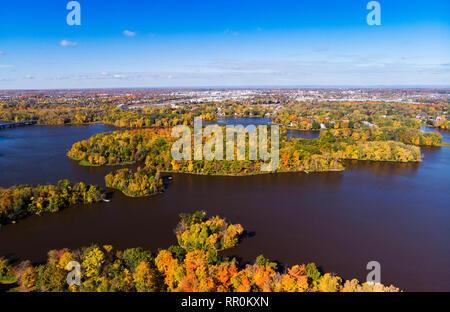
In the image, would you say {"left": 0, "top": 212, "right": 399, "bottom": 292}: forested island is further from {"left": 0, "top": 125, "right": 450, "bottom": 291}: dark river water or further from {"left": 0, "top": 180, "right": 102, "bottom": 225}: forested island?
{"left": 0, "top": 180, "right": 102, "bottom": 225}: forested island

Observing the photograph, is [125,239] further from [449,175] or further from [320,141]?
[449,175]

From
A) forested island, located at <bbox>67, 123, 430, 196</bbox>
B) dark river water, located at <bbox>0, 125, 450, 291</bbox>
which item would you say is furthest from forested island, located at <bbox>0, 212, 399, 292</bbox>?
forested island, located at <bbox>67, 123, 430, 196</bbox>

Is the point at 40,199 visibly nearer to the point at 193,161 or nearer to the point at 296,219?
the point at 193,161

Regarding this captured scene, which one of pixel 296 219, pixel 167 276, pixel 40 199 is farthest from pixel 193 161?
pixel 167 276

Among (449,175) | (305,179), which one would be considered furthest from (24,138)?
(449,175)

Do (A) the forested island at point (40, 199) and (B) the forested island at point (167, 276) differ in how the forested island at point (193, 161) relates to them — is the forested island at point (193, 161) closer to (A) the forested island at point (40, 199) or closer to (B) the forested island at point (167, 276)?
(A) the forested island at point (40, 199)

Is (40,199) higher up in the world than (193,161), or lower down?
lower down
